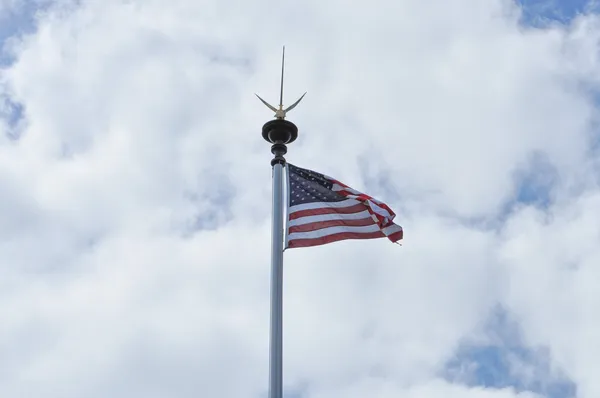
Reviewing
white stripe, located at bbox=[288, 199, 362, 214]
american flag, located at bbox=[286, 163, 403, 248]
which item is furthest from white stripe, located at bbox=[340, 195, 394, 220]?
white stripe, located at bbox=[288, 199, 362, 214]

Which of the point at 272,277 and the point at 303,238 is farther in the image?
the point at 303,238

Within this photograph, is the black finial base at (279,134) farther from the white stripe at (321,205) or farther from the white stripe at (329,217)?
the white stripe at (329,217)

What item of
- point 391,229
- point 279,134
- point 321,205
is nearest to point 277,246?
point 321,205

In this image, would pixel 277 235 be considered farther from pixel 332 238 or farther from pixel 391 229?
pixel 391 229

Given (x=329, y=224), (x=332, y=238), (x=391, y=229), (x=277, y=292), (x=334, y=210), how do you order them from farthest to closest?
(x=391, y=229) < (x=334, y=210) < (x=329, y=224) < (x=332, y=238) < (x=277, y=292)

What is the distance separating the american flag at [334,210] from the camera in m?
23.3

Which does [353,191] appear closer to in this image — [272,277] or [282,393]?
[272,277]

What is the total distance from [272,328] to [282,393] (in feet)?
4.68

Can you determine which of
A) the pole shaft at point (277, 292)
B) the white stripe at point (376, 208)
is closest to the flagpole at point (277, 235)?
the pole shaft at point (277, 292)

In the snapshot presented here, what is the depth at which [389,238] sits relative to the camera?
24000 mm

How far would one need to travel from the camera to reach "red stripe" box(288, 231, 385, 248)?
73.8 feet

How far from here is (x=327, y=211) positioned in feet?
77.9

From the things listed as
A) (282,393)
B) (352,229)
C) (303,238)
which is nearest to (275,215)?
(303,238)

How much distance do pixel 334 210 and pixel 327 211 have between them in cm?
22
